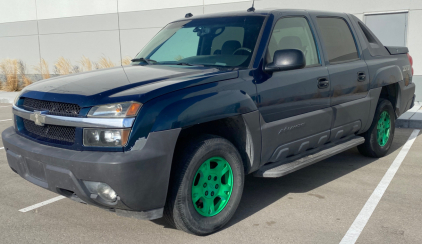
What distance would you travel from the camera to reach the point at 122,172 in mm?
2754

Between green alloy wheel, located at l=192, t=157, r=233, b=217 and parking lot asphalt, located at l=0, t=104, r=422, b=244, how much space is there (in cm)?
23

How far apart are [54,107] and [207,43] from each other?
1686 millimetres

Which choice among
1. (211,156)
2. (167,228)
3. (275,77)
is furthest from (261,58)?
(167,228)

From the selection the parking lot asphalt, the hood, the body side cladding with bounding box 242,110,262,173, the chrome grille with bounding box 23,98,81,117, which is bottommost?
the parking lot asphalt

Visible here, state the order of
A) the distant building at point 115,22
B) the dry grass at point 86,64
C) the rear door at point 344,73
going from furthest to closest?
the dry grass at point 86,64 < the distant building at point 115,22 < the rear door at point 344,73

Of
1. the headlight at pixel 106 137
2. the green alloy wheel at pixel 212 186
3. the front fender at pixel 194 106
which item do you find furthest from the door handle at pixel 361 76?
the headlight at pixel 106 137

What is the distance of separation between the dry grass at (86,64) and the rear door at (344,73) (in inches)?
453

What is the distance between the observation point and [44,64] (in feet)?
52.4

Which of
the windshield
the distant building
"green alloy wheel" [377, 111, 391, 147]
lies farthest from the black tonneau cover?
the distant building

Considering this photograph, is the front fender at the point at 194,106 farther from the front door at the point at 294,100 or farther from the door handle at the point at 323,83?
the door handle at the point at 323,83

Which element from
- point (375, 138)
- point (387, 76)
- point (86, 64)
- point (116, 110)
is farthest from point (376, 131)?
point (86, 64)

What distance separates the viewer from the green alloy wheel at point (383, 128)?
5.54 metres

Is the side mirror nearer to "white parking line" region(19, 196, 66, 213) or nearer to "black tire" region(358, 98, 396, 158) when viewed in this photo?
"black tire" region(358, 98, 396, 158)

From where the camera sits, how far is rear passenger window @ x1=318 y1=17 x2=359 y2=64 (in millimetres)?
4565
